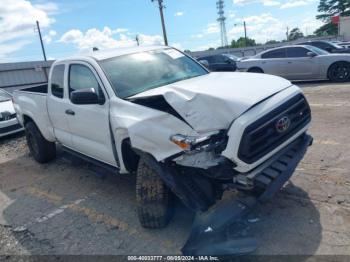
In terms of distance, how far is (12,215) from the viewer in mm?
4766

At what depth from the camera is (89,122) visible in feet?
14.6

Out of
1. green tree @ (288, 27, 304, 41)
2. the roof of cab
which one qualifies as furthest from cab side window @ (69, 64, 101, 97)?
green tree @ (288, 27, 304, 41)

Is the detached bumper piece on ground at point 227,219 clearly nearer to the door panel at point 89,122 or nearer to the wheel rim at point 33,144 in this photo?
the door panel at point 89,122

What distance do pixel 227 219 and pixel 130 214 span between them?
1580 millimetres

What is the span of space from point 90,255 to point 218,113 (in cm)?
194

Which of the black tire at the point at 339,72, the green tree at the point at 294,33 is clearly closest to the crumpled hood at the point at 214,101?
the black tire at the point at 339,72

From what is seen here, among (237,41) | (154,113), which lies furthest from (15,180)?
(237,41)

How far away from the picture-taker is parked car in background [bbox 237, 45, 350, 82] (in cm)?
1158

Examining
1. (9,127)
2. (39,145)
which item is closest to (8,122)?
(9,127)

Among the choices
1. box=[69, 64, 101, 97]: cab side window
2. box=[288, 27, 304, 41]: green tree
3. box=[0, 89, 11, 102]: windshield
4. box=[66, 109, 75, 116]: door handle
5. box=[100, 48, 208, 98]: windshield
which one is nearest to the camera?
box=[100, 48, 208, 98]: windshield

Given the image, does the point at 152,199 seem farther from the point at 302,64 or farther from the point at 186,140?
the point at 302,64

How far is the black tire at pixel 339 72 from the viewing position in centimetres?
1145

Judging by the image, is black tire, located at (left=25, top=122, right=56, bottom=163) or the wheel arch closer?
the wheel arch

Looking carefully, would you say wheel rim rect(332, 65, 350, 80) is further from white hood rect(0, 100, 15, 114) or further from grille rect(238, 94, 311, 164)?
white hood rect(0, 100, 15, 114)
